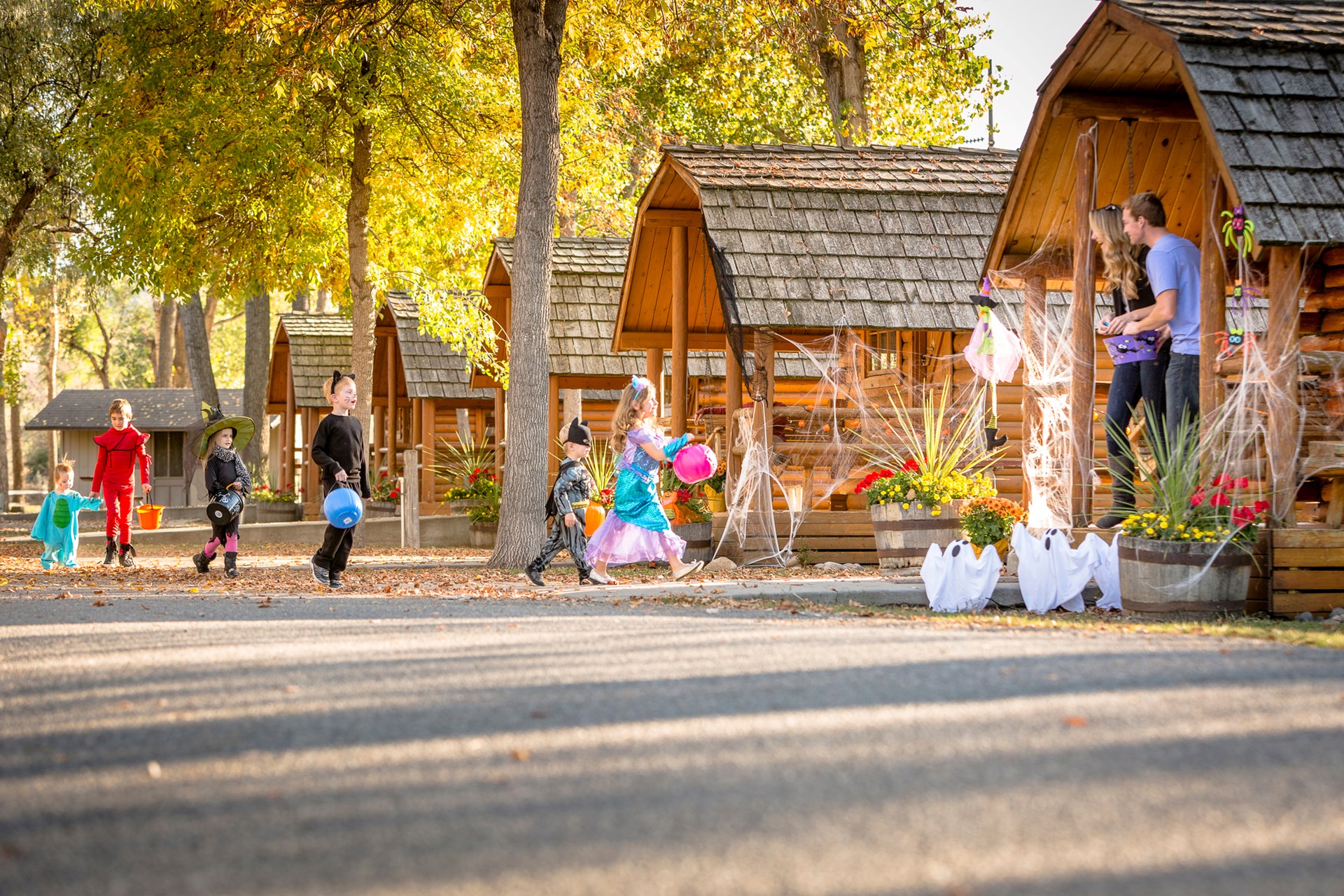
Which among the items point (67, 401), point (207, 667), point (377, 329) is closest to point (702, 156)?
point (207, 667)

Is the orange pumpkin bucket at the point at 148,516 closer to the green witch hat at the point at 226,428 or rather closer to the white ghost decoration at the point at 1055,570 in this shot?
the green witch hat at the point at 226,428

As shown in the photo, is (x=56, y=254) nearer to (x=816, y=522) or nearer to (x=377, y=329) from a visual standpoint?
(x=377, y=329)

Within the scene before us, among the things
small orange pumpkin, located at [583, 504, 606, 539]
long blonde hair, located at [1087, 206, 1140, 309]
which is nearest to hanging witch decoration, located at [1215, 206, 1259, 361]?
long blonde hair, located at [1087, 206, 1140, 309]

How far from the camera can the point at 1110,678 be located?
209 inches

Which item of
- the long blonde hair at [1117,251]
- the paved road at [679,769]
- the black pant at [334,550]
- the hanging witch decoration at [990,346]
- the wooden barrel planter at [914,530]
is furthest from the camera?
the hanging witch decoration at [990,346]

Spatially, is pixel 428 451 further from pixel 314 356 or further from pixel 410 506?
pixel 314 356

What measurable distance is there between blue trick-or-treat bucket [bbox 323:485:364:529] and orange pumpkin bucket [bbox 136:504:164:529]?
12.5m

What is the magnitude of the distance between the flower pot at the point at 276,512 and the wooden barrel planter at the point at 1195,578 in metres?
25.6

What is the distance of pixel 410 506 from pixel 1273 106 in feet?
49.0

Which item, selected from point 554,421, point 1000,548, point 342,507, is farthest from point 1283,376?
point 554,421

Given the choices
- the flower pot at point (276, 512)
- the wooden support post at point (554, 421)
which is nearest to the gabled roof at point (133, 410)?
the flower pot at point (276, 512)

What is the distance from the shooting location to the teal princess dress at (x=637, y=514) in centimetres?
1107

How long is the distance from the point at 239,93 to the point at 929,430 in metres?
11.0

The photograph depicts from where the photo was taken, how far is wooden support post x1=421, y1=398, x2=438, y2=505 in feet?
87.0
